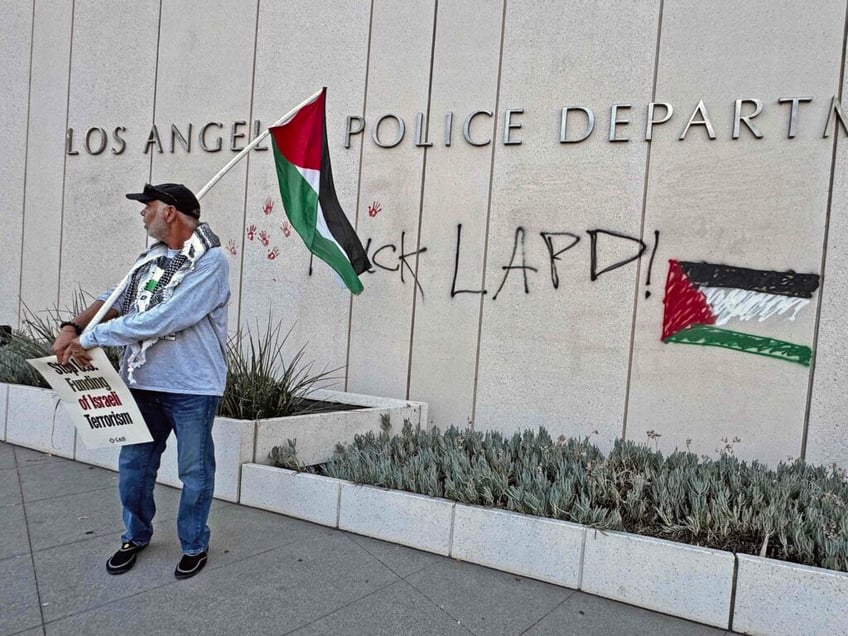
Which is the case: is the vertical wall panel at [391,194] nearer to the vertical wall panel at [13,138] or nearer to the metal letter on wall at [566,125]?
the metal letter on wall at [566,125]

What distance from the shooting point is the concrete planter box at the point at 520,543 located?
10.9 ft

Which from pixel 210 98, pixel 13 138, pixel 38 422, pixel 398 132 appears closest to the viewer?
pixel 38 422

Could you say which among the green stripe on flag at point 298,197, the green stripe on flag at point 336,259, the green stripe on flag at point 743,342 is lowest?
the green stripe on flag at point 743,342

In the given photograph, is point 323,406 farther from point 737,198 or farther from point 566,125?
point 737,198

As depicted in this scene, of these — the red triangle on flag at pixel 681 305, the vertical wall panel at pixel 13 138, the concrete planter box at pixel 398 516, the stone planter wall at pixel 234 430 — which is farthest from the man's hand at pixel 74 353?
the vertical wall panel at pixel 13 138

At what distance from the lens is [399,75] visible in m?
6.30

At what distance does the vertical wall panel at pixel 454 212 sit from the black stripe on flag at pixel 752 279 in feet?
5.91

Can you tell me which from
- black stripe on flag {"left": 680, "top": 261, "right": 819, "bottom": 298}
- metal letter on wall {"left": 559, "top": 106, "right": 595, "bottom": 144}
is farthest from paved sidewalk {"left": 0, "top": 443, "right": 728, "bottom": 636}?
metal letter on wall {"left": 559, "top": 106, "right": 595, "bottom": 144}

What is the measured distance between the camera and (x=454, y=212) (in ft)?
19.8

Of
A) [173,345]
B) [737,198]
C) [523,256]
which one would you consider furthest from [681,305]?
[173,345]

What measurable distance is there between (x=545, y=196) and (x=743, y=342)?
1963 mm

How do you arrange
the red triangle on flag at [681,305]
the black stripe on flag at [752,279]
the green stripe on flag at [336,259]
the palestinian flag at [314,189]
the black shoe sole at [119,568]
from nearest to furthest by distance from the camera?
1. the black shoe sole at [119,568]
2. the palestinian flag at [314,189]
3. the black stripe on flag at [752,279]
4. the green stripe on flag at [336,259]
5. the red triangle on flag at [681,305]

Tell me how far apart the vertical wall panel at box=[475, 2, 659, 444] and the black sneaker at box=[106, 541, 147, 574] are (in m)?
3.21

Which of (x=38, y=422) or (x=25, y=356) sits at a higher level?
(x=25, y=356)
